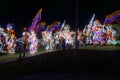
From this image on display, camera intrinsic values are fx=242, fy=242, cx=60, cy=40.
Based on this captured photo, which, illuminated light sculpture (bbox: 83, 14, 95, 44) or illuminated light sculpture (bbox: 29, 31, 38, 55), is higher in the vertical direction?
illuminated light sculpture (bbox: 83, 14, 95, 44)

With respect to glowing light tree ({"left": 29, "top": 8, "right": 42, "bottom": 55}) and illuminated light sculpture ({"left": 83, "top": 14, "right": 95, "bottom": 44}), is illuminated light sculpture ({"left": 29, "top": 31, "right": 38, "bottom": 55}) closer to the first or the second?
glowing light tree ({"left": 29, "top": 8, "right": 42, "bottom": 55})

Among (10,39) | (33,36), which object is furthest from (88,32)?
(10,39)

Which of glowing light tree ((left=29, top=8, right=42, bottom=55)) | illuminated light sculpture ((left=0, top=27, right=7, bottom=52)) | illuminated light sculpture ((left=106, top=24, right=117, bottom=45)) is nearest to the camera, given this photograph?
illuminated light sculpture ((left=0, top=27, right=7, bottom=52))

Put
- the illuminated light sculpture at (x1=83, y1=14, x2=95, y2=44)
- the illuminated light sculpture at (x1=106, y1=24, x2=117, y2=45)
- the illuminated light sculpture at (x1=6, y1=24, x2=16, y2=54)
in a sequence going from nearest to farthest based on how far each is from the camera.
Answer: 1. the illuminated light sculpture at (x1=6, y1=24, x2=16, y2=54)
2. the illuminated light sculpture at (x1=106, y1=24, x2=117, y2=45)
3. the illuminated light sculpture at (x1=83, y1=14, x2=95, y2=44)

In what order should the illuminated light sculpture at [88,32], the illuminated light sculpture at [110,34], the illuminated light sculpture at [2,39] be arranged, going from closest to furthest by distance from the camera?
the illuminated light sculpture at [2,39]
the illuminated light sculpture at [110,34]
the illuminated light sculpture at [88,32]

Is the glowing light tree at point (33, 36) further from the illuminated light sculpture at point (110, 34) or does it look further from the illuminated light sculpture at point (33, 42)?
the illuminated light sculpture at point (110, 34)

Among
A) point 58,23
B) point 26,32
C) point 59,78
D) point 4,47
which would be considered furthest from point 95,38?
point 59,78

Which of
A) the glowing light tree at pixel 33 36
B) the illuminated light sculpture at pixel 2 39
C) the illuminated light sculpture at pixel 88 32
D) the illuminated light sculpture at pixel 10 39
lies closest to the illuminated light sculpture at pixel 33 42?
the glowing light tree at pixel 33 36

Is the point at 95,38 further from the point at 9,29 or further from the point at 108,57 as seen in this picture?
the point at 108,57

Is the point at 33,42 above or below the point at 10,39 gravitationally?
below

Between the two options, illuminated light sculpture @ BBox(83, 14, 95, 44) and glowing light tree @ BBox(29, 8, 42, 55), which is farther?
illuminated light sculpture @ BBox(83, 14, 95, 44)

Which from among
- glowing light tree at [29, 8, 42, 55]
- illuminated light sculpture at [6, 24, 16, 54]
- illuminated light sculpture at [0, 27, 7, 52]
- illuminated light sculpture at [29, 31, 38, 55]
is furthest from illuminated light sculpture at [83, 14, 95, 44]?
illuminated light sculpture at [0, 27, 7, 52]

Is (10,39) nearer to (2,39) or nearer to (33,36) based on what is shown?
(2,39)

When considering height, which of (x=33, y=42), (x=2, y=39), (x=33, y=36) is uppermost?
(x=33, y=36)
